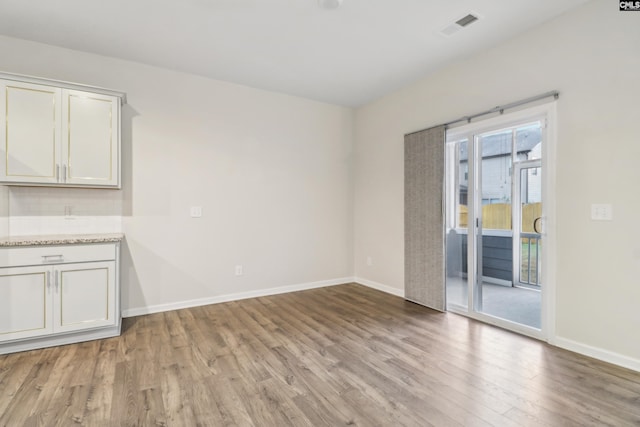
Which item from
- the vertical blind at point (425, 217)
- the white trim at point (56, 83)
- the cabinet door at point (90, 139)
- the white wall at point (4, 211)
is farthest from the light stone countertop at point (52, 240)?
the vertical blind at point (425, 217)

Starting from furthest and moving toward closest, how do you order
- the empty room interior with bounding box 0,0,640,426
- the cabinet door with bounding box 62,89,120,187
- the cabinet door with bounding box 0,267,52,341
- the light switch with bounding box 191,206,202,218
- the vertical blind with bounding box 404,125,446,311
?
the light switch with bounding box 191,206,202,218 → the vertical blind with bounding box 404,125,446,311 → the cabinet door with bounding box 62,89,120,187 → the cabinet door with bounding box 0,267,52,341 → the empty room interior with bounding box 0,0,640,426

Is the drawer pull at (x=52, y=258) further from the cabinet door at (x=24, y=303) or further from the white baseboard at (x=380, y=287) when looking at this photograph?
the white baseboard at (x=380, y=287)

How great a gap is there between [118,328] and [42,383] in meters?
0.82

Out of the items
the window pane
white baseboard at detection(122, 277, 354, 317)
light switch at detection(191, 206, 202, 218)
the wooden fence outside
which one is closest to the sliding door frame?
the wooden fence outside

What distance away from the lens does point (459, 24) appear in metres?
2.76

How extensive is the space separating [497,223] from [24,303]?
4527 mm

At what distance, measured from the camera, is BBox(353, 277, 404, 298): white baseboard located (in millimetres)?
4298

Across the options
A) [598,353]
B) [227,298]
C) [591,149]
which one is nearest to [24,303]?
[227,298]

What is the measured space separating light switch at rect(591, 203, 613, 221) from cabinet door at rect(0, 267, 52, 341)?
4.65 m

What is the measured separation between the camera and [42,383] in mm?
2127

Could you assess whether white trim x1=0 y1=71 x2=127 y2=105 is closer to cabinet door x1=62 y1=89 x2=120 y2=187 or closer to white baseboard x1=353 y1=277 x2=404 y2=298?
cabinet door x1=62 y1=89 x2=120 y2=187

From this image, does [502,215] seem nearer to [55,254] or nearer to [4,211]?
[55,254]

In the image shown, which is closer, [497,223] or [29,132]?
[29,132]

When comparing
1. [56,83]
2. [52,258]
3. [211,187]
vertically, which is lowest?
[52,258]
